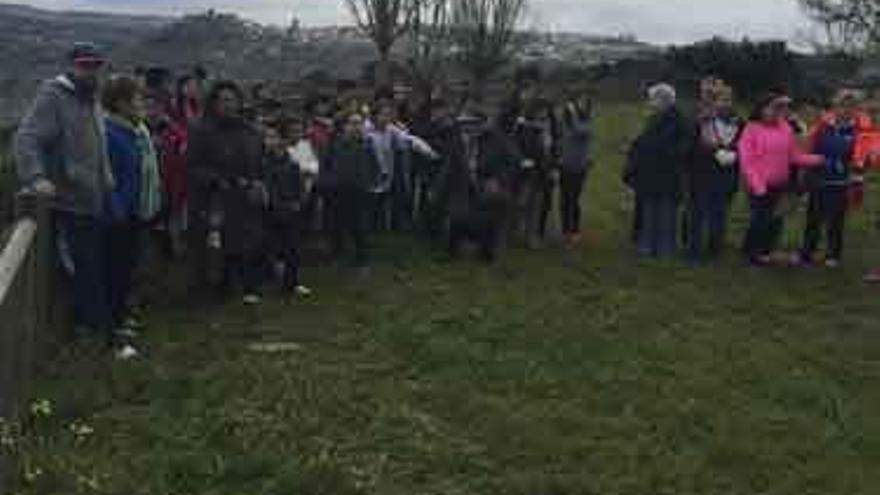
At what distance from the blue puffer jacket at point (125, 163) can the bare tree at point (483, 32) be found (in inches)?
889

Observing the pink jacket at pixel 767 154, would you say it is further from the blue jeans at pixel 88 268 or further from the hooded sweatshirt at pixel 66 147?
A: the hooded sweatshirt at pixel 66 147

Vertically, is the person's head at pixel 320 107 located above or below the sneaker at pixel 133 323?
above

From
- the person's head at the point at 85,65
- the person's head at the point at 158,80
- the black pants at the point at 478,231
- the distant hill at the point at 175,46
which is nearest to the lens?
the person's head at the point at 85,65

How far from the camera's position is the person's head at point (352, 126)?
12812mm

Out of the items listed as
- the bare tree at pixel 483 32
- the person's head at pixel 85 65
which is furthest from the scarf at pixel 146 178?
the bare tree at pixel 483 32

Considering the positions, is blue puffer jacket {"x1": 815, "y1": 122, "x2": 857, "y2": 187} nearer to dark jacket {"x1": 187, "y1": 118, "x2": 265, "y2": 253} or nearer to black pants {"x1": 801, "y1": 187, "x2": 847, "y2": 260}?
A: black pants {"x1": 801, "y1": 187, "x2": 847, "y2": 260}

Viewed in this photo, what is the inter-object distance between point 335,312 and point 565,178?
13.6 feet

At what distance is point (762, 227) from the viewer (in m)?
13.7

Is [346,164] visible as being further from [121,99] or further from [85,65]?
[85,65]

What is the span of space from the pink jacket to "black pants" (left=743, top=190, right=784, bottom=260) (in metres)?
0.37

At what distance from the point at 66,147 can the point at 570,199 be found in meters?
7.11

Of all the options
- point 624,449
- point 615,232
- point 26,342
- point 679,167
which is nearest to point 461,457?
point 624,449

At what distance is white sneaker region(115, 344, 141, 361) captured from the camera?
355 inches

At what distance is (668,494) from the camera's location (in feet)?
23.0
